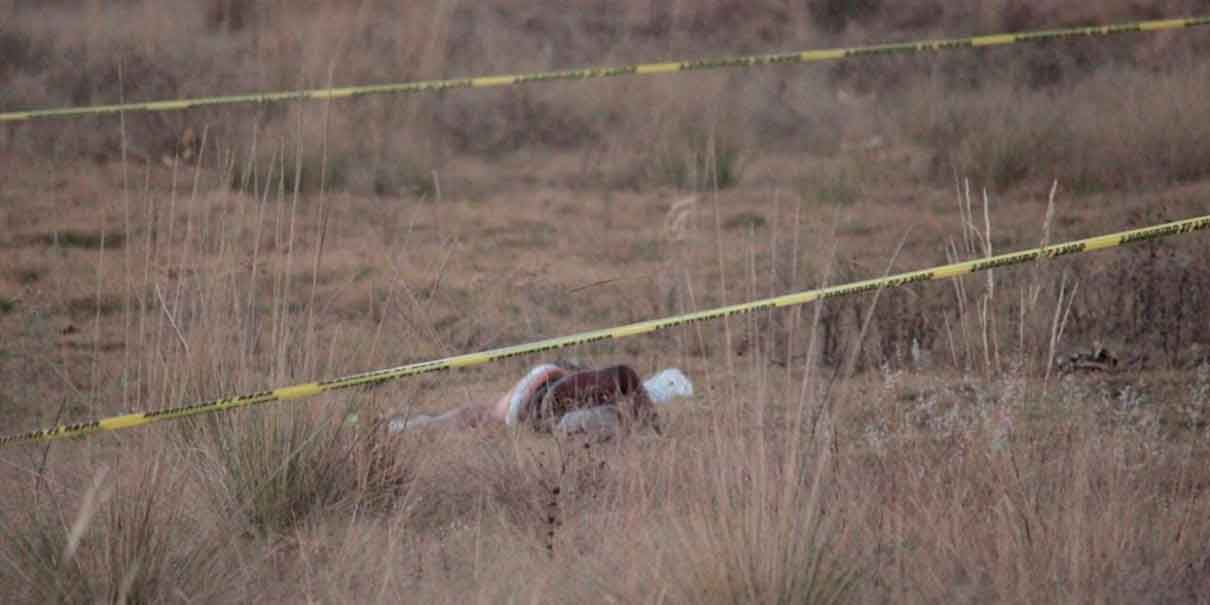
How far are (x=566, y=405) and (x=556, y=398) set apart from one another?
4 cm

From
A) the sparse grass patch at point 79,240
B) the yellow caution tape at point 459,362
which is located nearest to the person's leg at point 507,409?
the yellow caution tape at point 459,362

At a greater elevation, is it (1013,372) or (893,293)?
(1013,372)

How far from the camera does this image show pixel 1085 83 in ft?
36.5

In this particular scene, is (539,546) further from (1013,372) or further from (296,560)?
(1013,372)

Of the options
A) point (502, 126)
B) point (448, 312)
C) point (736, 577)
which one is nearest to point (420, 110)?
point (502, 126)

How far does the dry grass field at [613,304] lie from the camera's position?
343 centimetres

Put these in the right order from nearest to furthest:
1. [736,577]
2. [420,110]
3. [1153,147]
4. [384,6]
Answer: [736,577], [1153,147], [420,110], [384,6]

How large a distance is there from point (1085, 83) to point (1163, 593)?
8283 mm

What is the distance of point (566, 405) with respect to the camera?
16.1ft

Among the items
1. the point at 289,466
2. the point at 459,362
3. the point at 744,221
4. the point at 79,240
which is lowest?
the point at 79,240

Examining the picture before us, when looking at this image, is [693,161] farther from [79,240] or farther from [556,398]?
[556,398]

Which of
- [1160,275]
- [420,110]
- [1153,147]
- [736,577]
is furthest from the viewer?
[420,110]

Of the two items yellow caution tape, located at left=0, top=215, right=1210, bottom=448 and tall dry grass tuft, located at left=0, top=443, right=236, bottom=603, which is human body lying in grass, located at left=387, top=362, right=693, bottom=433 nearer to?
yellow caution tape, located at left=0, top=215, right=1210, bottom=448

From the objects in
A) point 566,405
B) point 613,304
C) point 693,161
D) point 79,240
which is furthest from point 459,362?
point 693,161
